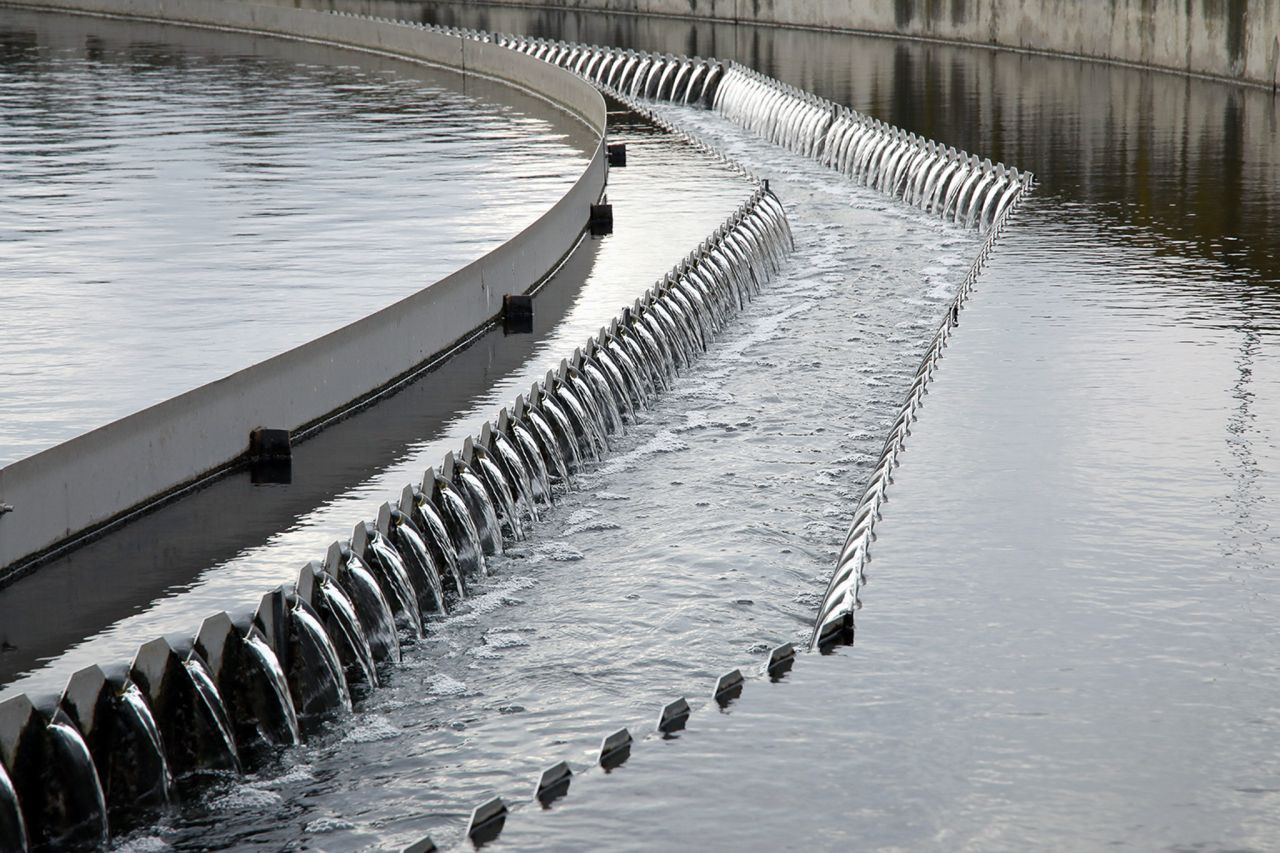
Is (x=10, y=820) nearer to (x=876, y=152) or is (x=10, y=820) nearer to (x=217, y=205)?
(x=217, y=205)

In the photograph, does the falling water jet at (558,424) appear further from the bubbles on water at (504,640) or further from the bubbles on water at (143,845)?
the bubbles on water at (143,845)

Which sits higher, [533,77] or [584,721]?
[533,77]

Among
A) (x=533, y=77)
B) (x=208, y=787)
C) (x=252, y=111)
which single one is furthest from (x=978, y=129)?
(x=208, y=787)

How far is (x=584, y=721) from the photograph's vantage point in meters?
8.13

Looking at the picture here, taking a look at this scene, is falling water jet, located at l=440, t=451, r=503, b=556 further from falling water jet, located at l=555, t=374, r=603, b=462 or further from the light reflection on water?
the light reflection on water

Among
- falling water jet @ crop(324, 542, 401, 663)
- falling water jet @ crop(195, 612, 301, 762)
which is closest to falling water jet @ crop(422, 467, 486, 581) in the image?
falling water jet @ crop(324, 542, 401, 663)

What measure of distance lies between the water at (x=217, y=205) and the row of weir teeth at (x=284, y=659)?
2382mm

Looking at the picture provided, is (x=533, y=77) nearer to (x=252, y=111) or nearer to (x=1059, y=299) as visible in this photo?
(x=252, y=111)

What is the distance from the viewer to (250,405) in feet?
36.2

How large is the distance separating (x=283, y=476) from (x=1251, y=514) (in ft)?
19.2

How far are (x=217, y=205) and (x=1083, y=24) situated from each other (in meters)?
20.0

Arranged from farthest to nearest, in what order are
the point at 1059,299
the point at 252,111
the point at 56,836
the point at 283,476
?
1. the point at 252,111
2. the point at 1059,299
3. the point at 283,476
4. the point at 56,836

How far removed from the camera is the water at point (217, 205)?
1276 cm

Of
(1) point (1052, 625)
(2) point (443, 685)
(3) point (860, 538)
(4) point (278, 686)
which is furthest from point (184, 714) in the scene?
(1) point (1052, 625)
